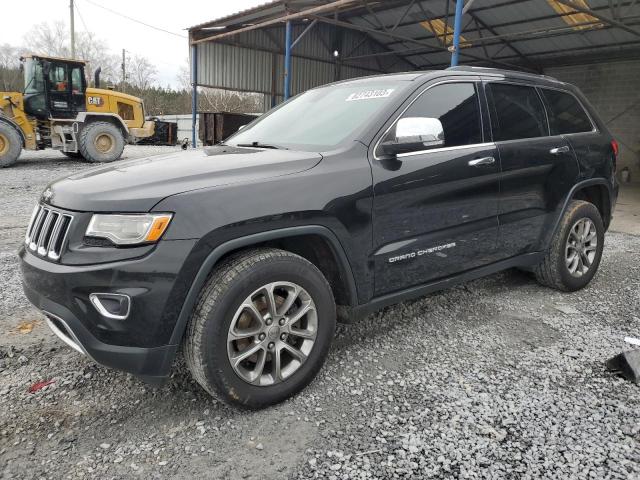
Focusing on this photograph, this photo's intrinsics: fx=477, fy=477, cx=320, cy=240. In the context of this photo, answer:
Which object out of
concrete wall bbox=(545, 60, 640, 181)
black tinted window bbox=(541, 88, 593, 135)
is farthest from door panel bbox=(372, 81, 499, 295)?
concrete wall bbox=(545, 60, 640, 181)

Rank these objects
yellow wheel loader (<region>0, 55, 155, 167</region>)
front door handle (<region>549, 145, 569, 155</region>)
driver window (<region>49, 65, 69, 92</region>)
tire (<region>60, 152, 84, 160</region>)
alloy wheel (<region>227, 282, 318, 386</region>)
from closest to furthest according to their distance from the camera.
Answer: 1. alloy wheel (<region>227, 282, 318, 386</region>)
2. front door handle (<region>549, 145, 569, 155</region>)
3. yellow wheel loader (<region>0, 55, 155, 167</region>)
4. driver window (<region>49, 65, 69, 92</region>)
5. tire (<region>60, 152, 84, 160</region>)

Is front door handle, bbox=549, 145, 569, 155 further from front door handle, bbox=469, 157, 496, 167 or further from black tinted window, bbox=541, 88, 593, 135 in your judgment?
front door handle, bbox=469, 157, 496, 167

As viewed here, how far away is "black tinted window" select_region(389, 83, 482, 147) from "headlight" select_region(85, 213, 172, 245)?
1655mm

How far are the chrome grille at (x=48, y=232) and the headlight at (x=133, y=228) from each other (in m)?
0.21

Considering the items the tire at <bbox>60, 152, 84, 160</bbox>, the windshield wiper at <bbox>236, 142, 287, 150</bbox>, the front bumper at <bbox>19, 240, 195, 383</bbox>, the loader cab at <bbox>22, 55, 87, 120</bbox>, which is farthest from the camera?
the tire at <bbox>60, 152, 84, 160</bbox>

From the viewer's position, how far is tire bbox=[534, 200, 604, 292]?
3.91 metres

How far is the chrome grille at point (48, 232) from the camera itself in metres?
2.16

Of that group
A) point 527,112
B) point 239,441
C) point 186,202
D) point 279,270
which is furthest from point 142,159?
point 527,112

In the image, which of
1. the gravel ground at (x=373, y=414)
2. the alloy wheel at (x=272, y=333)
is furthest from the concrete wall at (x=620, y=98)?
the alloy wheel at (x=272, y=333)

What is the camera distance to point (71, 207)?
7.11ft

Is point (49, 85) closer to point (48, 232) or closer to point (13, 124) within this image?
point (13, 124)

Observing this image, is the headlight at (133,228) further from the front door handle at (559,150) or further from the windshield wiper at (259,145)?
the front door handle at (559,150)

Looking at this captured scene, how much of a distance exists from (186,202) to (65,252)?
580 mm

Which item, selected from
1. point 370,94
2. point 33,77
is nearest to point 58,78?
point 33,77
